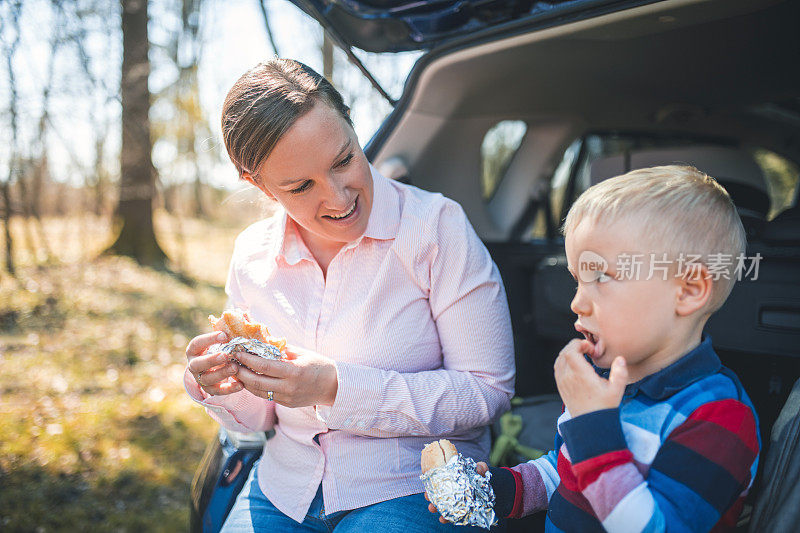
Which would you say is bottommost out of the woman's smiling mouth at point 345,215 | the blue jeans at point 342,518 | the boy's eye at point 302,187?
the blue jeans at point 342,518

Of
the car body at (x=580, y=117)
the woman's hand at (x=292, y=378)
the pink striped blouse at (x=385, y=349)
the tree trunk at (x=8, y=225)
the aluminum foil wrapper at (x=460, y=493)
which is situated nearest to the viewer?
the aluminum foil wrapper at (x=460, y=493)

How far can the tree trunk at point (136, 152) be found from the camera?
7262 mm

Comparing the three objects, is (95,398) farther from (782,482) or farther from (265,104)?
(782,482)

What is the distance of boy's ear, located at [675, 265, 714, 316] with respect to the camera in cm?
102

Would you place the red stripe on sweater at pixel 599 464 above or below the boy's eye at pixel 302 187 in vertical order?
below

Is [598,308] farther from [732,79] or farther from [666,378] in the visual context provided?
[732,79]

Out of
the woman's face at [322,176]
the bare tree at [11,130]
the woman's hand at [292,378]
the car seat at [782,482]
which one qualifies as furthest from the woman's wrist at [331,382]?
the bare tree at [11,130]

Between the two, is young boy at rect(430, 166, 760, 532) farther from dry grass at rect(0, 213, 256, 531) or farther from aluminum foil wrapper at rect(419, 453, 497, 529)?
dry grass at rect(0, 213, 256, 531)

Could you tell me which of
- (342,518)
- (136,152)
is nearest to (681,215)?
(342,518)

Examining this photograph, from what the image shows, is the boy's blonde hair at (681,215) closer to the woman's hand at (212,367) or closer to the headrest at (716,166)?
the headrest at (716,166)

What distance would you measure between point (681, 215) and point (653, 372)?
32 centimetres

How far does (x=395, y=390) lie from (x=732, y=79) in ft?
6.64

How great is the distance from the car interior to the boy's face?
77 cm

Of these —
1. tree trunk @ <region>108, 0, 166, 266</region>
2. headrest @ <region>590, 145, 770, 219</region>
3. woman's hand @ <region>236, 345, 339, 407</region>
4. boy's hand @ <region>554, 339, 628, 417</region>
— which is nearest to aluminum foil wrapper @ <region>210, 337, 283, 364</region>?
woman's hand @ <region>236, 345, 339, 407</region>
